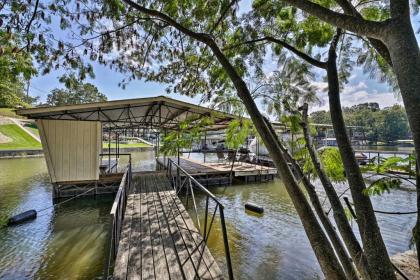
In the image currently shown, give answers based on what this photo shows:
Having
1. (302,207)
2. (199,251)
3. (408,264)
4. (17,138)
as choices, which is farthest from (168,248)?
(17,138)

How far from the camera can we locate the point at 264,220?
7.44 metres

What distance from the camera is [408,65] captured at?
1268 millimetres

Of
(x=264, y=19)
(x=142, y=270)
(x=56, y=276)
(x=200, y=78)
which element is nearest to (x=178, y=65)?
(x=200, y=78)

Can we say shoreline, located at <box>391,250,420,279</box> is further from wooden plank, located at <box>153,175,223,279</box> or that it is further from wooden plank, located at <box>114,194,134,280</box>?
wooden plank, located at <box>114,194,134,280</box>

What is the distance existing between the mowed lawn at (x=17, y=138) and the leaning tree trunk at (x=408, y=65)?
31472 mm

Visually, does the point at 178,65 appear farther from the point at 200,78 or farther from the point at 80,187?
the point at 80,187

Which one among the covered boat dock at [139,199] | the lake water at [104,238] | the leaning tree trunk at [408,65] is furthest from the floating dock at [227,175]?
the leaning tree trunk at [408,65]

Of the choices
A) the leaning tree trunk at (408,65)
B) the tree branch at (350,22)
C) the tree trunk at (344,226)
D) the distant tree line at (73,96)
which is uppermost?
the distant tree line at (73,96)

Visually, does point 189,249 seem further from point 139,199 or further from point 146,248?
point 139,199

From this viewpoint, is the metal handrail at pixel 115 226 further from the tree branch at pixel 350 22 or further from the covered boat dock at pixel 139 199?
the tree branch at pixel 350 22

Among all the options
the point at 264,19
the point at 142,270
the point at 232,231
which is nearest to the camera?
the point at 142,270

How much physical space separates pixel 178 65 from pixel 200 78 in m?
0.51

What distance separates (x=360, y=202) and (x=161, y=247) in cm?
287

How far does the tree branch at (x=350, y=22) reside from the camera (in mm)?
1449
